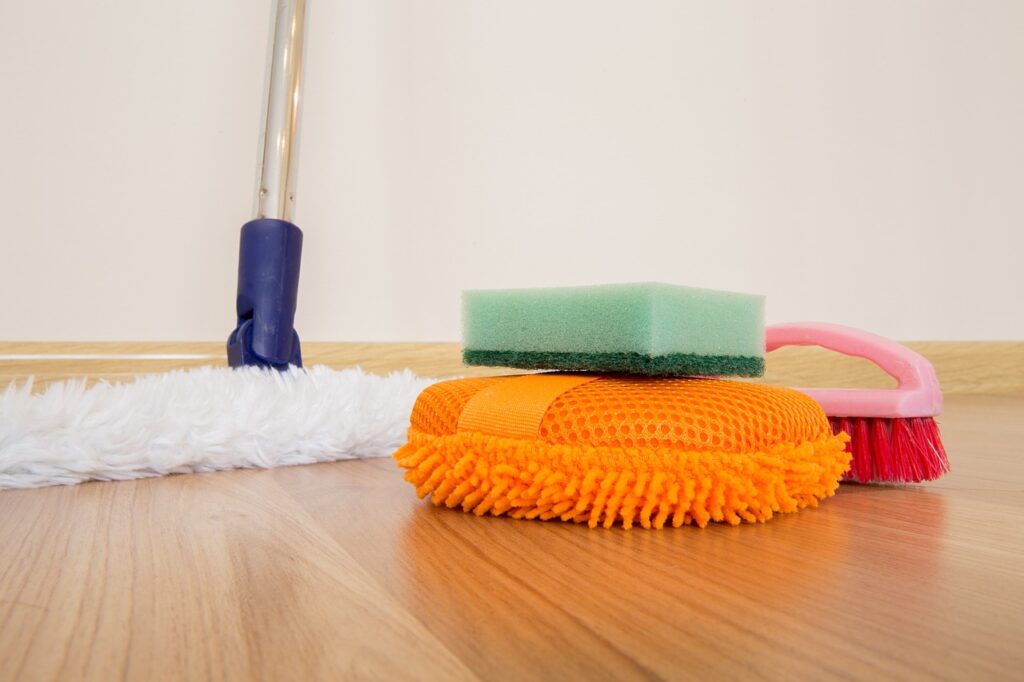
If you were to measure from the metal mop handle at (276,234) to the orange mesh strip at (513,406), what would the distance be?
1.45 ft

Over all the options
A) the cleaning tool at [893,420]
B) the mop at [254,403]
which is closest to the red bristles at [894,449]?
the cleaning tool at [893,420]

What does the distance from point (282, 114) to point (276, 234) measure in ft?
0.54

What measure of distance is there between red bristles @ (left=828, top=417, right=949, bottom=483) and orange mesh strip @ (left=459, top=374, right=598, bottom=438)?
0.76 ft

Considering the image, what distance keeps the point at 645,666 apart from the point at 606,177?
3.94ft

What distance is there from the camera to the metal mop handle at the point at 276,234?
0.83 meters

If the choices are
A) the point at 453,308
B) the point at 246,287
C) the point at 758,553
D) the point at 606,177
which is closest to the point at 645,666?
the point at 758,553

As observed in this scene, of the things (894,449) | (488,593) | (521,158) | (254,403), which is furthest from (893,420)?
(521,158)

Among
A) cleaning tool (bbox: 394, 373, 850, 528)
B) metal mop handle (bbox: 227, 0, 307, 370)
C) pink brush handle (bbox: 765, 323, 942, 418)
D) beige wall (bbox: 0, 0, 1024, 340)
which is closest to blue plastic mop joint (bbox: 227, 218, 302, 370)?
metal mop handle (bbox: 227, 0, 307, 370)

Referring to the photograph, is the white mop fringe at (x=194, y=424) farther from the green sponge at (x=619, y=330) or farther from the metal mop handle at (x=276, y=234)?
the green sponge at (x=619, y=330)

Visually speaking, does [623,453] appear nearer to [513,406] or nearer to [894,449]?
[513,406]

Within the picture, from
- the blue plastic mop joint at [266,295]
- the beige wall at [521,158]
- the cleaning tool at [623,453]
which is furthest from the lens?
the beige wall at [521,158]

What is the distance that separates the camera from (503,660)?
0.22 metres

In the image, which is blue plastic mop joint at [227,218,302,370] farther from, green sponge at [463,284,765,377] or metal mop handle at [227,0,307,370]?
green sponge at [463,284,765,377]

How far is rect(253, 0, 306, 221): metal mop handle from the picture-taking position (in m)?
0.90
